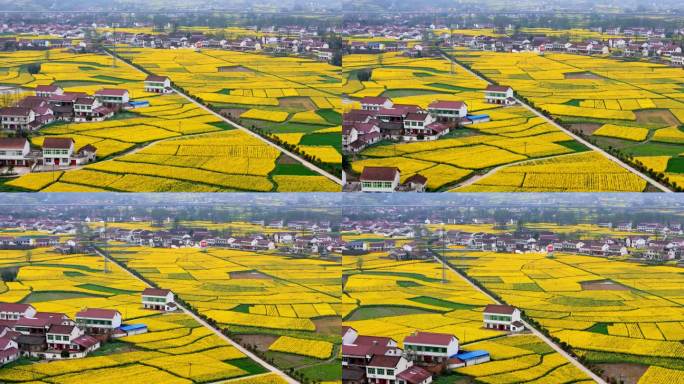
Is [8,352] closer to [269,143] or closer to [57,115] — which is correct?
[57,115]

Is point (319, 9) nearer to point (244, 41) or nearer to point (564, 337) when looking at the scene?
point (244, 41)

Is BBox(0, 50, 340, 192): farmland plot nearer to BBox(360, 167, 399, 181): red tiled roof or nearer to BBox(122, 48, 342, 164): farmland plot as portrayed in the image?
BBox(122, 48, 342, 164): farmland plot

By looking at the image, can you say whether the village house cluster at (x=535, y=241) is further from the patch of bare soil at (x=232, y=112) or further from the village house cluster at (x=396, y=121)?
the patch of bare soil at (x=232, y=112)

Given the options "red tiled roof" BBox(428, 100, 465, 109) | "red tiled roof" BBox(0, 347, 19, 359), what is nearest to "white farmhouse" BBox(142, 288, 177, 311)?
"red tiled roof" BBox(0, 347, 19, 359)

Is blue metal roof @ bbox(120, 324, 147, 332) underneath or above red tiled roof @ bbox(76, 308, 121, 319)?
underneath

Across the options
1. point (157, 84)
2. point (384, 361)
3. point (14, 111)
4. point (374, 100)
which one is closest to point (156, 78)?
point (157, 84)

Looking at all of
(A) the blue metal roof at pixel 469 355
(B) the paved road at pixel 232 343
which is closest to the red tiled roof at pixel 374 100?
(A) the blue metal roof at pixel 469 355

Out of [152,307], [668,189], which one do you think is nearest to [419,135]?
[668,189]
